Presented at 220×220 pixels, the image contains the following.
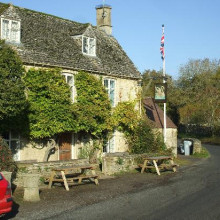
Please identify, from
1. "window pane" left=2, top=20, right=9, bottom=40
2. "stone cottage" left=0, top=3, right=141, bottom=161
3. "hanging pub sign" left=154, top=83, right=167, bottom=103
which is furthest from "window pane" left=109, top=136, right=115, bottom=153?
"window pane" left=2, top=20, right=9, bottom=40

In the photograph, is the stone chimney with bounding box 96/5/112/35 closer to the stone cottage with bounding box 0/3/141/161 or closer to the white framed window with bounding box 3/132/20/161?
the stone cottage with bounding box 0/3/141/161

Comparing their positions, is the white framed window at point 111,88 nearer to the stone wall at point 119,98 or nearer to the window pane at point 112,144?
the stone wall at point 119,98

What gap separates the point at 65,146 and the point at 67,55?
5392 millimetres

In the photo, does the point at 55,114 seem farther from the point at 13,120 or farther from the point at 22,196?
the point at 22,196

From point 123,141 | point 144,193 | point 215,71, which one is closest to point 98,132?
point 123,141

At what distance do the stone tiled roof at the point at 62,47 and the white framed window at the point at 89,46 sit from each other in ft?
0.84

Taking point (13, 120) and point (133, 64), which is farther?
point (133, 64)

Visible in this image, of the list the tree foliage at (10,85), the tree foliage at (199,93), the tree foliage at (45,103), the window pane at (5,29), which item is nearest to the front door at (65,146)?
the tree foliage at (45,103)

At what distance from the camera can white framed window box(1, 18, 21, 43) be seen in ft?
66.7

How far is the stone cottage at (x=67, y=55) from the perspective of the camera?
67.4ft

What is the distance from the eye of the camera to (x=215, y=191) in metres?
15.4

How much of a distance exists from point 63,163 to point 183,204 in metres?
6.80

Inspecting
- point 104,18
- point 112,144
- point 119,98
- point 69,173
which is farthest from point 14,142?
point 104,18

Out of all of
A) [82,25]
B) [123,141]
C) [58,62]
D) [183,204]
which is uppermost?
[82,25]
